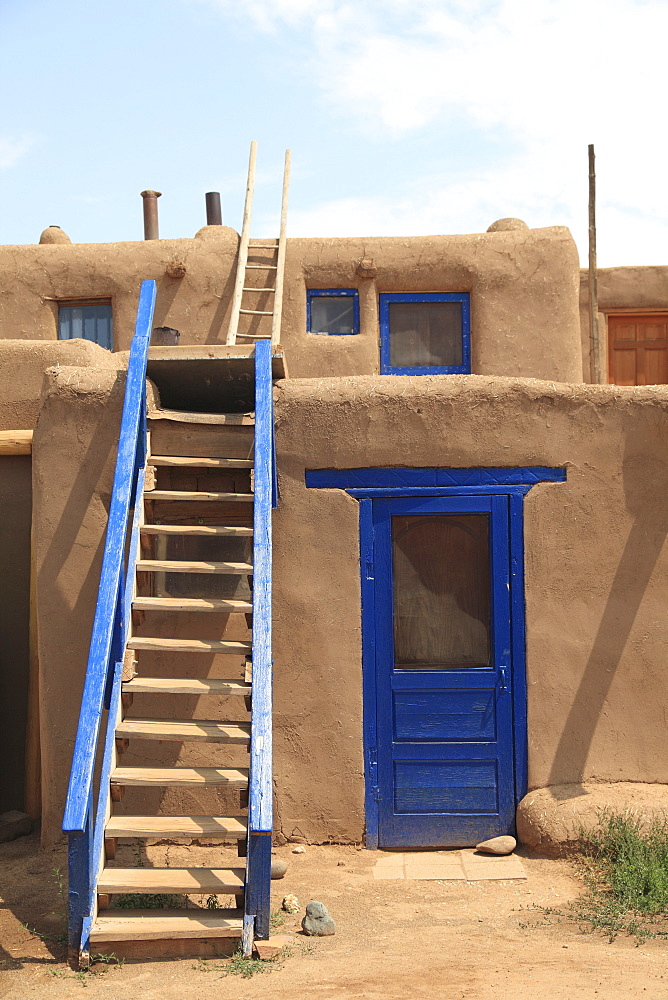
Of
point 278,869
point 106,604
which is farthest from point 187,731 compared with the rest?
point 278,869

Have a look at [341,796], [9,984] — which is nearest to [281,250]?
[341,796]

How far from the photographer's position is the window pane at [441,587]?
6.19 meters

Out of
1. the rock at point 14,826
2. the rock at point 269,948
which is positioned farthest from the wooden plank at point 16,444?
the rock at point 269,948

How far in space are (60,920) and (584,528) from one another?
3.85m

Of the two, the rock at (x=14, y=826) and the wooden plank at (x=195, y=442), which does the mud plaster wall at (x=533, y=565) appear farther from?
the rock at (x=14, y=826)

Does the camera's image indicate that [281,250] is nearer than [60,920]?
No

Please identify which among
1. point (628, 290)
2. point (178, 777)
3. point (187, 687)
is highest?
point (628, 290)

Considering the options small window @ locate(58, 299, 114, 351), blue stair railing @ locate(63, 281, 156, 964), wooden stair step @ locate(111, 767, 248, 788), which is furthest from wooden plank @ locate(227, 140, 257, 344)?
wooden stair step @ locate(111, 767, 248, 788)

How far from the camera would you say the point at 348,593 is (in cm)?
610

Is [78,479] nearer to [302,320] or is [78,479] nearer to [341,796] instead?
[341,796]

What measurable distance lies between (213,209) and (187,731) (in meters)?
8.69

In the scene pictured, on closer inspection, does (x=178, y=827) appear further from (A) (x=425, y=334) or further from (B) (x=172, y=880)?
(A) (x=425, y=334)

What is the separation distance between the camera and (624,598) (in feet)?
20.1

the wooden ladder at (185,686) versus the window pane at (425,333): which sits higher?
the window pane at (425,333)
